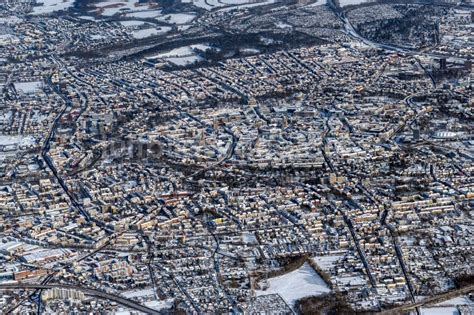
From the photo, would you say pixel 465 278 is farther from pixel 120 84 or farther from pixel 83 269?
pixel 120 84

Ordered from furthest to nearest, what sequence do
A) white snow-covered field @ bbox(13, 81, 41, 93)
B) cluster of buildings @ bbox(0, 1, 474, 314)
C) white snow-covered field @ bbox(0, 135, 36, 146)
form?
white snow-covered field @ bbox(13, 81, 41, 93) < white snow-covered field @ bbox(0, 135, 36, 146) < cluster of buildings @ bbox(0, 1, 474, 314)

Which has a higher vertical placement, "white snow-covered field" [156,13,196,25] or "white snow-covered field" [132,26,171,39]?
"white snow-covered field" [132,26,171,39]

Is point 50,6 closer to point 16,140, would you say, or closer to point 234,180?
point 16,140

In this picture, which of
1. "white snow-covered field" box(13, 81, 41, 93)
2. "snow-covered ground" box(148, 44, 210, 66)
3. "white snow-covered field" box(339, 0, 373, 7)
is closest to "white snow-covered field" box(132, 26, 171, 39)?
"snow-covered ground" box(148, 44, 210, 66)

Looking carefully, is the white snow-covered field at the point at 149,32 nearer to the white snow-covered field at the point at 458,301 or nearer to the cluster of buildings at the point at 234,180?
the cluster of buildings at the point at 234,180

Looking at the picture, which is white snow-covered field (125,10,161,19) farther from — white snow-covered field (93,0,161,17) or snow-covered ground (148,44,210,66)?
snow-covered ground (148,44,210,66)

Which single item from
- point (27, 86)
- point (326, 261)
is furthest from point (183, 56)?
point (326, 261)
